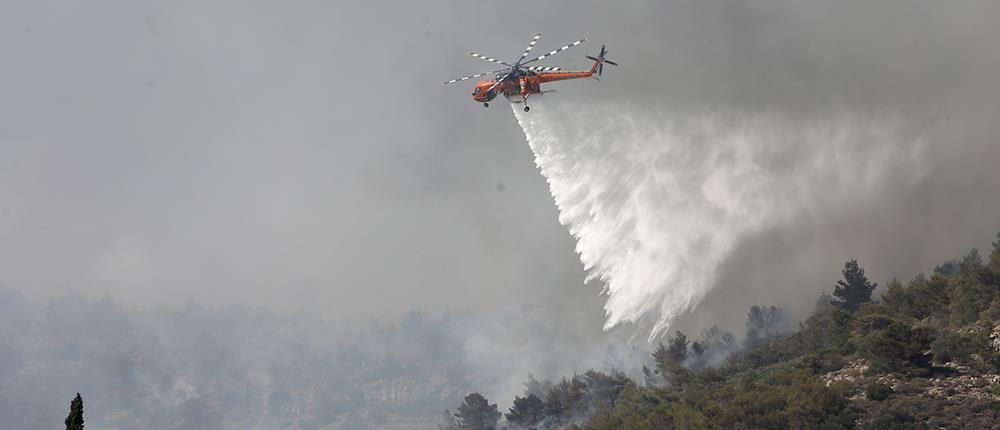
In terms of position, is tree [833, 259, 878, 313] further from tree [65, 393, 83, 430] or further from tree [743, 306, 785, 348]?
tree [65, 393, 83, 430]

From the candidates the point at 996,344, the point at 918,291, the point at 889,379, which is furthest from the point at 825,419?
the point at 918,291

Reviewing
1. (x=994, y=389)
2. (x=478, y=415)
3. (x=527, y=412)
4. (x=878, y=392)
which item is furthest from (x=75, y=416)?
(x=478, y=415)

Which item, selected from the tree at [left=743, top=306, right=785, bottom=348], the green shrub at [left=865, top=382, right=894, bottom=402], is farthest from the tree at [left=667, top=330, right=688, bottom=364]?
the green shrub at [left=865, top=382, right=894, bottom=402]

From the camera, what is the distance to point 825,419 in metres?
47.7

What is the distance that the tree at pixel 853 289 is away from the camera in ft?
339

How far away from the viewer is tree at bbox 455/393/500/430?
141125 millimetres

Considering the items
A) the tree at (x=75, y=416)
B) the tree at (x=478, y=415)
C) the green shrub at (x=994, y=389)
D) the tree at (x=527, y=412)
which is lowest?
the green shrub at (x=994, y=389)

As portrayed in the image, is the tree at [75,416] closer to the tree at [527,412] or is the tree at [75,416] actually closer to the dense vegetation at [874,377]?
the dense vegetation at [874,377]

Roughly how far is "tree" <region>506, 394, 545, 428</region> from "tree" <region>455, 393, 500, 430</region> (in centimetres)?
2637

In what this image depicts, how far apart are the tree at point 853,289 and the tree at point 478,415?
6589cm

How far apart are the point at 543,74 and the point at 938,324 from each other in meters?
42.2

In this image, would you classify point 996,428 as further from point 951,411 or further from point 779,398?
point 779,398

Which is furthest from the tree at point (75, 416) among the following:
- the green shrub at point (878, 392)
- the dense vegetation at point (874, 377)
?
the green shrub at point (878, 392)

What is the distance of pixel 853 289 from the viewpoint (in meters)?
104
